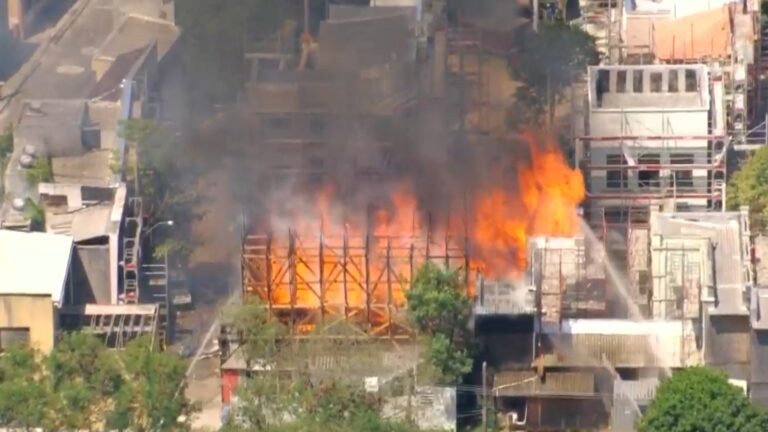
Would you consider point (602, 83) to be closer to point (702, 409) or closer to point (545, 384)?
point (545, 384)

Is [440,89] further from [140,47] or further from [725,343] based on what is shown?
[725,343]

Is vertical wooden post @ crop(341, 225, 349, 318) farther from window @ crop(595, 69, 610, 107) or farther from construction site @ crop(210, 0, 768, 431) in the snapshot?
window @ crop(595, 69, 610, 107)

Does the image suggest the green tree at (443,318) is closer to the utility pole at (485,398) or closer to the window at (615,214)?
the utility pole at (485,398)

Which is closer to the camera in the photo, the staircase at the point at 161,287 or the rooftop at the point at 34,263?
the rooftop at the point at 34,263

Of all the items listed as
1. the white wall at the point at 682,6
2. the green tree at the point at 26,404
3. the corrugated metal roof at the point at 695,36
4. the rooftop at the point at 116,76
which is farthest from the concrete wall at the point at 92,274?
the white wall at the point at 682,6

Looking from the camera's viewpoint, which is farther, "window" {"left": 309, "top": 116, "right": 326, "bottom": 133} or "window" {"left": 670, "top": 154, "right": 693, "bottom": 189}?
"window" {"left": 309, "top": 116, "right": 326, "bottom": 133}

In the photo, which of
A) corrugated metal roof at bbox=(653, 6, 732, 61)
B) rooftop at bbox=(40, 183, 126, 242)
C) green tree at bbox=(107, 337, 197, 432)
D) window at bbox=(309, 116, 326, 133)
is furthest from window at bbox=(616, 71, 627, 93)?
green tree at bbox=(107, 337, 197, 432)
